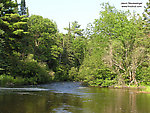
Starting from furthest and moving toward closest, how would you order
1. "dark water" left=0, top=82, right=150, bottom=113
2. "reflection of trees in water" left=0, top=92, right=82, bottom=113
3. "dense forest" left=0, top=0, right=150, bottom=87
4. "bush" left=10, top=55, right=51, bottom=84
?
"bush" left=10, top=55, right=51, bottom=84, "dense forest" left=0, top=0, right=150, bottom=87, "dark water" left=0, top=82, right=150, bottom=113, "reflection of trees in water" left=0, top=92, right=82, bottom=113

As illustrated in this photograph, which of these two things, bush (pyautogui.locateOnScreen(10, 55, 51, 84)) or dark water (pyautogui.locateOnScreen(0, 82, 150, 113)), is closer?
dark water (pyautogui.locateOnScreen(0, 82, 150, 113))

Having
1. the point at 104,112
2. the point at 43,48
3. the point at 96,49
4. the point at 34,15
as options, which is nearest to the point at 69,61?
the point at 43,48

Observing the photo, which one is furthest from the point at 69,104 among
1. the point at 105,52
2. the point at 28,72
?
the point at 28,72

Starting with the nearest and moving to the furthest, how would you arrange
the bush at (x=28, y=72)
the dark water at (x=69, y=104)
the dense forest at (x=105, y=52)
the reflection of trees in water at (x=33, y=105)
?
1. the reflection of trees in water at (x=33, y=105)
2. the dark water at (x=69, y=104)
3. the dense forest at (x=105, y=52)
4. the bush at (x=28, y=72)

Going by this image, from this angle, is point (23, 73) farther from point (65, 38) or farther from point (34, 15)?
point (65, 38)

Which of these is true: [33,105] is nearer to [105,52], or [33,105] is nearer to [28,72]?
[105,52]

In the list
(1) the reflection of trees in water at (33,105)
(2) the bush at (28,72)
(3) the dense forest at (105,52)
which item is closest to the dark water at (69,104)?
(1) the reflection of trees in water at (33,105)

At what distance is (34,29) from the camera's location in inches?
2231

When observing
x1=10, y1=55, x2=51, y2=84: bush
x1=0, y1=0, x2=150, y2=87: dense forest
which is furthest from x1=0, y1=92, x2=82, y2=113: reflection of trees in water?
x1=10, y1=55, x2=51, y2=84: bush

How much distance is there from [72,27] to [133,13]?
5824 centimetres

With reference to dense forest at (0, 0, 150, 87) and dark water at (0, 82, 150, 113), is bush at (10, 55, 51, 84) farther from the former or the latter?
dark water at (0, 82, 150, 113)

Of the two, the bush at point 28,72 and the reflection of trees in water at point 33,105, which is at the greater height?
the bush at point 28,72

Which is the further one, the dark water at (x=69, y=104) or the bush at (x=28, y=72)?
the bush at (x=28, y=72)

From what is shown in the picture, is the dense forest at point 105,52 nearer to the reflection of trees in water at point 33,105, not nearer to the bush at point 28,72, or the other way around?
the bush at point 28,72
